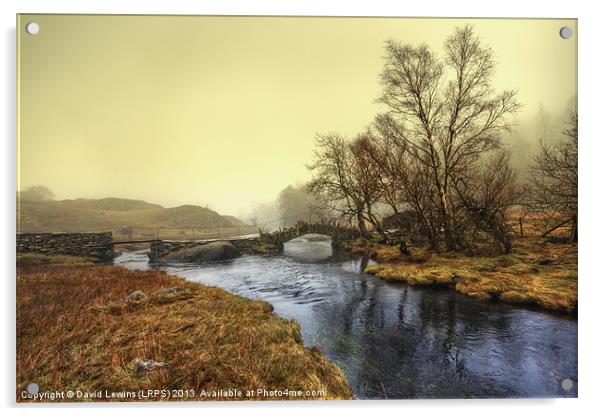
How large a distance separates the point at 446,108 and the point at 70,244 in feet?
13.5

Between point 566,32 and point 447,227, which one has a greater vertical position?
point 566,32

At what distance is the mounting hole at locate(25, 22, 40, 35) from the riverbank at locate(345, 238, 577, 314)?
390 centimetres

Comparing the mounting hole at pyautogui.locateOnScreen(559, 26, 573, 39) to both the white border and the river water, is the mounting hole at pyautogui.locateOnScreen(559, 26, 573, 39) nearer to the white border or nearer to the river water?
the white border

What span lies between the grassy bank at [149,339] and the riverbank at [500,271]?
4.01 ft

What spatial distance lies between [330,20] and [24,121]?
331 cm

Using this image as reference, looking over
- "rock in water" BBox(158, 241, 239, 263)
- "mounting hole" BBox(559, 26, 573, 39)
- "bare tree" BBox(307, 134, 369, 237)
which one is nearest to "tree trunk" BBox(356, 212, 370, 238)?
"bare tree" BBox(307, 134, 369, 237)

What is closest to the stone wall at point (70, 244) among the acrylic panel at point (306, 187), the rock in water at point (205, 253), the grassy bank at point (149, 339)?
the acrylic panel at point (306, 187)

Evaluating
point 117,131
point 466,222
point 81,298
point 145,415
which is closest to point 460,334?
point 466,222

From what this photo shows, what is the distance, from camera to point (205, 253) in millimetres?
3680

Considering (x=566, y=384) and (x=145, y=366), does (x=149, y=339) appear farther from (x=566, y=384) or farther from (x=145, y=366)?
(x=566, y=384)

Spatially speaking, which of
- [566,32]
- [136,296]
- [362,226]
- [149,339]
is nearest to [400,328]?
[362,226]

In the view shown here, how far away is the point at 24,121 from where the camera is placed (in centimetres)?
358

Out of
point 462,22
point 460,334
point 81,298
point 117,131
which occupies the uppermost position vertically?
point 462,22

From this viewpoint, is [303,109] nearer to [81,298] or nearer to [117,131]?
[117,131]
